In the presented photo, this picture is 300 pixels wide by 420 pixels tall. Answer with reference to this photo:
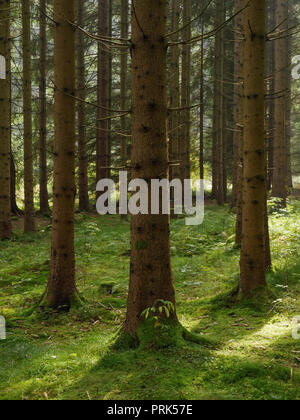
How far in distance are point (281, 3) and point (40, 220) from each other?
1362cm

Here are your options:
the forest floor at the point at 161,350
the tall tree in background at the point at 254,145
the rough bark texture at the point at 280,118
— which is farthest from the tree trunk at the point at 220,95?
the tall tree in background at the point at 254,145

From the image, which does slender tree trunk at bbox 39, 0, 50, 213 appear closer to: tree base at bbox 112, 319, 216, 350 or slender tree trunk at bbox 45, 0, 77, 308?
slender tree trunk at bbox 45, 0, 77, 308

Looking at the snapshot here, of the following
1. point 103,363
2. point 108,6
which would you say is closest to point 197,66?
point 108,6

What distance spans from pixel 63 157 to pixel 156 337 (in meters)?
3.45

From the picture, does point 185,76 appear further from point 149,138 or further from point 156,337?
point 156,337

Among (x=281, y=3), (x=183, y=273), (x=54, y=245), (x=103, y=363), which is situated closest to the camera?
(x=103, y=363)

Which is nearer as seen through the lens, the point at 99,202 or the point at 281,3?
the point at 281,3

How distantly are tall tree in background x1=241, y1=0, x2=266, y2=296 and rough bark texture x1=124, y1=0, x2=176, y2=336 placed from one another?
93.0 inches

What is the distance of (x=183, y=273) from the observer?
31.1 feet

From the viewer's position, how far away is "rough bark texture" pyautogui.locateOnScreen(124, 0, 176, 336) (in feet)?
15.1

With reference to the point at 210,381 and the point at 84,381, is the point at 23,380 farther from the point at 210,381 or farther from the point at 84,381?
the point at 210,381

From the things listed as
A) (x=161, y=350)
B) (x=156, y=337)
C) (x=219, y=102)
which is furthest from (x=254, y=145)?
(x=219, y=102)

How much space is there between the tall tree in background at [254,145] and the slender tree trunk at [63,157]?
2.87 metres

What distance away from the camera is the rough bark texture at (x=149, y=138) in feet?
15.1
